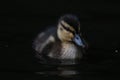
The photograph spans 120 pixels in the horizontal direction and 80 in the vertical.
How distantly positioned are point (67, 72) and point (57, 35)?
4.20ft

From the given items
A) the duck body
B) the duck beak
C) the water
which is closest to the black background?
the water

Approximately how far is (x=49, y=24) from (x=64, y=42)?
107 centimetres

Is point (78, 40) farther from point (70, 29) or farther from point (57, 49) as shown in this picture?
point (57, 49)

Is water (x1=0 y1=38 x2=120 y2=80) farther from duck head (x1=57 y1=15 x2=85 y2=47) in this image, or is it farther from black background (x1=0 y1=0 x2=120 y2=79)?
duck head (x1=57 y1=15 x2=85 y2=47)

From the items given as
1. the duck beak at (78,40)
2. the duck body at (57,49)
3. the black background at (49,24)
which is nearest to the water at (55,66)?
the black background at (49,24)

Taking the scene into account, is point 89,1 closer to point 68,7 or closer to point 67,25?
point 68,7

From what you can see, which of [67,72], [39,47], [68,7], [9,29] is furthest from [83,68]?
[68,7]

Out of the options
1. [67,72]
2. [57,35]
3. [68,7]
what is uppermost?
[68,7]

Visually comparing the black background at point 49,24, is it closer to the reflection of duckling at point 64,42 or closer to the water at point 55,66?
the water at point 55,66

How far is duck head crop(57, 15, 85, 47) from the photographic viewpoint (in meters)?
11.3

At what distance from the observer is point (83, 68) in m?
10.8

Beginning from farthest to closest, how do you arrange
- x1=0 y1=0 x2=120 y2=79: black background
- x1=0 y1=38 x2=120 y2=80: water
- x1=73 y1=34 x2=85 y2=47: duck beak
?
1. x1=73 y1=34 x2=85 y2=47: duck beak
2. x1=0 y1=0 x2=120 y2=79: black background
3. x1=0 y1=38 x2=120 y2=80: water

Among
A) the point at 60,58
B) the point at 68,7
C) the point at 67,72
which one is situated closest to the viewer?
the point at 67,72

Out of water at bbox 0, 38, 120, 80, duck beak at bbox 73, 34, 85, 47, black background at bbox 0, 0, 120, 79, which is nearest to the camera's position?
water at bbox 0, 38, 120, 80
